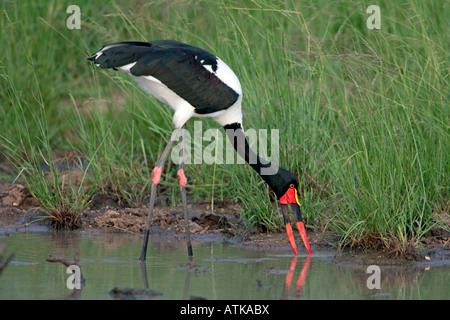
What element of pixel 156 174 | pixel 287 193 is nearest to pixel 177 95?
pixel 156 174

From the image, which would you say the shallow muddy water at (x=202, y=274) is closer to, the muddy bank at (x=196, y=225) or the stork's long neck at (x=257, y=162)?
the muddy bank at (x=196, y=225)

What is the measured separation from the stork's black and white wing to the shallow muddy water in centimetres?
115

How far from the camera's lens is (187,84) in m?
6.13

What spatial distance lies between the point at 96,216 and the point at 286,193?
1.90m

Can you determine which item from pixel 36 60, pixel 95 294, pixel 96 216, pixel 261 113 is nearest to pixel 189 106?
pixel 261 113

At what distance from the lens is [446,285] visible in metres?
5.03

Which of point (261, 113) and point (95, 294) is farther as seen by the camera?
point (261, 113)

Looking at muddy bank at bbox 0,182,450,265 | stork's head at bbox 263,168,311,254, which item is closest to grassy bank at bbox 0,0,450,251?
muddy bank at bbox 0,182,450,265

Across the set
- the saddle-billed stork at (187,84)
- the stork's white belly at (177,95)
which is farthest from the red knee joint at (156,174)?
the stork's white belly at (177,95)

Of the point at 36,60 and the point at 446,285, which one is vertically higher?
the point at 36,60

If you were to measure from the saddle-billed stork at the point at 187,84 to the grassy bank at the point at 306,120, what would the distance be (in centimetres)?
31

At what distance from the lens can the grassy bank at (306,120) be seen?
5828 millimetres

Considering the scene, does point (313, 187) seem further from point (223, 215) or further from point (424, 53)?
point (424, 53)

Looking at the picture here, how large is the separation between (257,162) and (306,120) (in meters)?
0.81
